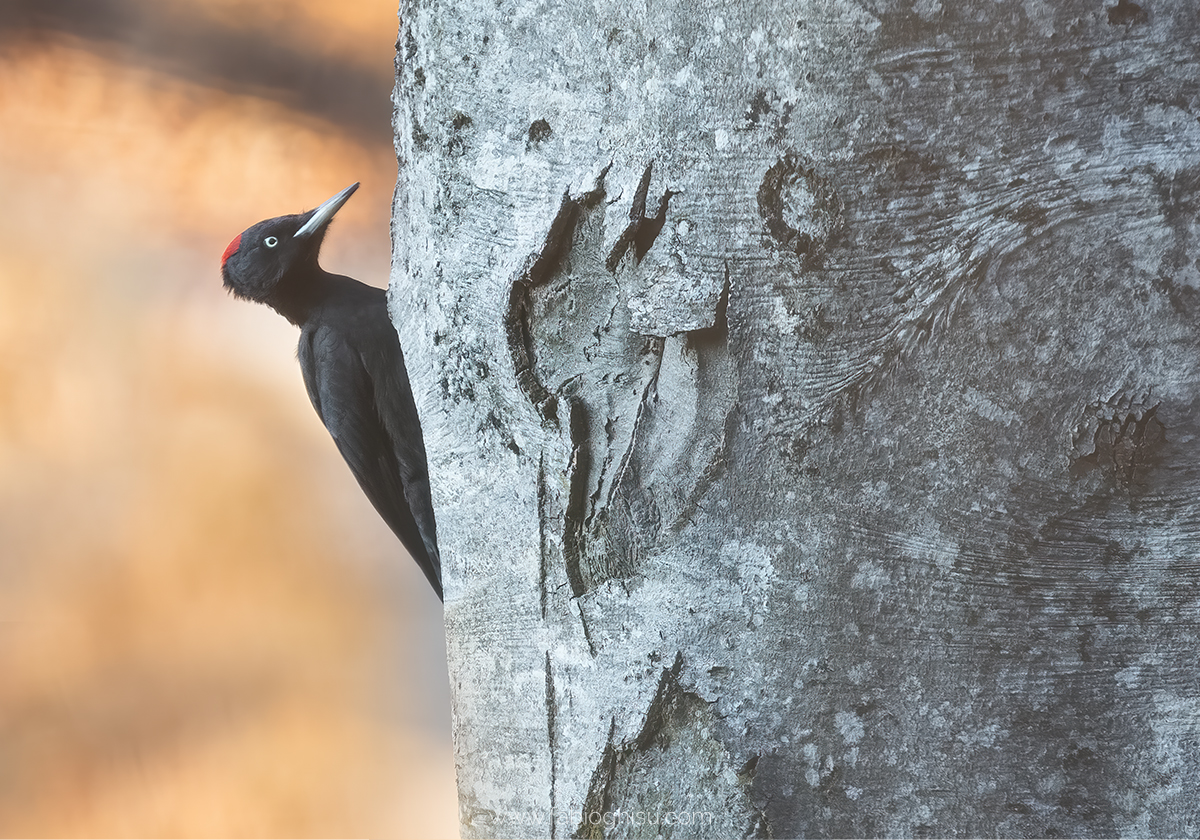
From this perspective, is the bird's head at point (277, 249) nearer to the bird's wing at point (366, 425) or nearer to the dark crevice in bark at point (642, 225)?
the bird's wing at point (366, 425)

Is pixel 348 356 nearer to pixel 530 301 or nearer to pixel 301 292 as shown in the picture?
pixel 301 292

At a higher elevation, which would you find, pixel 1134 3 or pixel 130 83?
pixel 130 83

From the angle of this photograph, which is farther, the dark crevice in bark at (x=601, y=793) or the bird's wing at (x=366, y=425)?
the bird's wing at (x=366, y=425)

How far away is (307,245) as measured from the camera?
1427 mm

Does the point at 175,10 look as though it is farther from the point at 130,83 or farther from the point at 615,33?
the point at 615,33

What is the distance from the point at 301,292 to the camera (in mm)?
1465

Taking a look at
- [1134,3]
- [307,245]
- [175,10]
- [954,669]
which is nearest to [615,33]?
[1134,3]

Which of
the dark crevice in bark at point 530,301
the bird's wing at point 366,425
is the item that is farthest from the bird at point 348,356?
the dark crevice in bark at point 530,301

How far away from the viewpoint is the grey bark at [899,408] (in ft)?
1.47

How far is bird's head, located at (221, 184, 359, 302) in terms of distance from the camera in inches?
55.8

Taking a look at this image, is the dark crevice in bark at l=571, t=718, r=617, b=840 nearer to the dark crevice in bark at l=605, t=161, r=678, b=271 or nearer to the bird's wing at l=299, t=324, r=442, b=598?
the dark crevice in bark at l=605, t=161, r=678, b=271

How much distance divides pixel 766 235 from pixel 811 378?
3.2 inches

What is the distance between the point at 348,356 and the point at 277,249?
22cm

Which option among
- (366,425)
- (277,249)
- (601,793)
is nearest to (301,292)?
(277,249)
